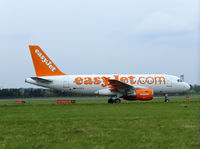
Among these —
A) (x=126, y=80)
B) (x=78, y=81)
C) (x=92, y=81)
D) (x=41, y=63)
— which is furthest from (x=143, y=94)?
(x=41, y=63)

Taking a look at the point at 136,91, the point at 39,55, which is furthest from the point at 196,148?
the point at 39,55

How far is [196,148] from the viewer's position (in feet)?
21.6

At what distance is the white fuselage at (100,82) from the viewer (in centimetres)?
2986

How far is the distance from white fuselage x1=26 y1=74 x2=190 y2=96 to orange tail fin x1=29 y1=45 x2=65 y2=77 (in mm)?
724

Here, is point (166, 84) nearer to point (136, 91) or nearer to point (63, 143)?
point (136, 91)

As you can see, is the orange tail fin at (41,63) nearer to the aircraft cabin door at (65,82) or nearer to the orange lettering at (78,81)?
the aircraft cabin door at (65,82)

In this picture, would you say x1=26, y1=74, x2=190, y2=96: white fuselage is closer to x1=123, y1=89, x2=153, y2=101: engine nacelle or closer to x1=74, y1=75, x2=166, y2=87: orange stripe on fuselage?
x1=74, y1=75, x2=166, y2=87: orange stripe on fuselage

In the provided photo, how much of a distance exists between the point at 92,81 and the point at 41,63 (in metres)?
6.18

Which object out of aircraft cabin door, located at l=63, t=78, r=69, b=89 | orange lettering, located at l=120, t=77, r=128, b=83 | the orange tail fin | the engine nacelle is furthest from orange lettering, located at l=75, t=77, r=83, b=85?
the engine nacelle

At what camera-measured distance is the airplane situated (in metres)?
29.7

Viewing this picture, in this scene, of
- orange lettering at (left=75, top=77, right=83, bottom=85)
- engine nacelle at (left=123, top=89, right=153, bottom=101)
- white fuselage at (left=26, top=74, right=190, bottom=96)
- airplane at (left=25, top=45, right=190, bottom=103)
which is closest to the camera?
engine nacelle at (left=123, top=89, right=153, bottom=101)

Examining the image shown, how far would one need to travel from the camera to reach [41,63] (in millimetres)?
30266

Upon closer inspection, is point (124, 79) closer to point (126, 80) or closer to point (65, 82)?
point (126, 80)

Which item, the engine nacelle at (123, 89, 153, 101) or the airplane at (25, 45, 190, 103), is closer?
the engine nacelle at (123, 89, 153, 101)
